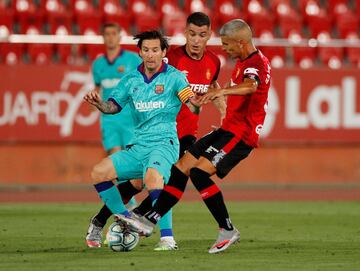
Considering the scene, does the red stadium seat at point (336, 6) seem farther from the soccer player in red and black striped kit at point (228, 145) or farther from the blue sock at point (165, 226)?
the blue sock at point (165, 226)

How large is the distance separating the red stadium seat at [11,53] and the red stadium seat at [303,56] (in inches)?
195

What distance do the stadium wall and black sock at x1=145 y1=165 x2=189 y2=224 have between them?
9.05 meters

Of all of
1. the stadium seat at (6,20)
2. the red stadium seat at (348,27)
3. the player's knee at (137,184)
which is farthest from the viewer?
the red stadium seat at (348,27)

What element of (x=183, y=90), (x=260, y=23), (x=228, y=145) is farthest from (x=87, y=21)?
(x=228, y=145)

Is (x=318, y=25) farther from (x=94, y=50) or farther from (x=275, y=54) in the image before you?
(x=94, y=50)

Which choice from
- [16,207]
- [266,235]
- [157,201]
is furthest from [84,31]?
[157,201]

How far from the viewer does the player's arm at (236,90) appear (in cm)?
923

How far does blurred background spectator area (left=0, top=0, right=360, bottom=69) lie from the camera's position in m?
19.3

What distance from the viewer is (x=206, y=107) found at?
19281mm

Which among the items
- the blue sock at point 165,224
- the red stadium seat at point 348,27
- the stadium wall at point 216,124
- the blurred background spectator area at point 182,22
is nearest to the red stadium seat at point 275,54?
the blurred background spectator area at point 182,22

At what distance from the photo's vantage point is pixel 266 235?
11.6m

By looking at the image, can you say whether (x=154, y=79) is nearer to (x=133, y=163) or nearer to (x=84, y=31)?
(x=133, y=163)

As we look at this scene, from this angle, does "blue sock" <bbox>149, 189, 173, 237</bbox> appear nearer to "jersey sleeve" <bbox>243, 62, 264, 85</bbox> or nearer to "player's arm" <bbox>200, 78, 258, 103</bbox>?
"player's arm" <bbox>200, 78, 258, 103</bbox>

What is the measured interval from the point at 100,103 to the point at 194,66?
66.9 inches
